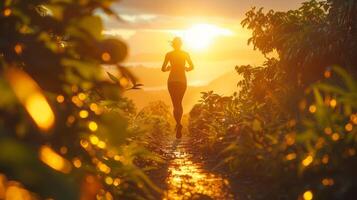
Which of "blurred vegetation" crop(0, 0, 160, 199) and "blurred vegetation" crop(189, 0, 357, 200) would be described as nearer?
"blurred vegetation" crop(0, 0, 160, 199)

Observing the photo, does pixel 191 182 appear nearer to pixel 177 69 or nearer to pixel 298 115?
pixel 298 115

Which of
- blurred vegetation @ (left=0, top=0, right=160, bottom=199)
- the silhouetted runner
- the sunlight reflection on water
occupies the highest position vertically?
the silhouetted runner

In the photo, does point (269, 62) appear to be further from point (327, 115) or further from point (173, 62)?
point (327, 115)

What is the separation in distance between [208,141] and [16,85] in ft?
28.8

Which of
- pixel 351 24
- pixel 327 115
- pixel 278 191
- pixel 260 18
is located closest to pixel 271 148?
pixel 278 191

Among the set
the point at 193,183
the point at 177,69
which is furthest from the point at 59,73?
the point at 177,69

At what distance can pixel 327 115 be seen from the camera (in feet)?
15.1

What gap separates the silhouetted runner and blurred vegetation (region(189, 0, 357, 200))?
1.08 metres

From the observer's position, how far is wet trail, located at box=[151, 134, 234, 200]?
583 cm

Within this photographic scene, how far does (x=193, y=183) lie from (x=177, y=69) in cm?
613

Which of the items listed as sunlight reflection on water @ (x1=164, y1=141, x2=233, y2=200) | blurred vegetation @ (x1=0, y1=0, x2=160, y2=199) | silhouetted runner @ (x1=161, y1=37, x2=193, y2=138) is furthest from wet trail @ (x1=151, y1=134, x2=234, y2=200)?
silhouetted runner @ (x1=161, y1=37, x2=193, y2=138)

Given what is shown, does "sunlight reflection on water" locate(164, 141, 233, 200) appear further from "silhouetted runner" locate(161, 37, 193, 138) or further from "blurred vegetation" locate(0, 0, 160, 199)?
"silhouetted runner" locate(161, 37, 193, 138)

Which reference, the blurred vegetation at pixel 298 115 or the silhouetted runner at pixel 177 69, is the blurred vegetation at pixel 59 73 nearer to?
the blurred vegetation at pixel 298 115

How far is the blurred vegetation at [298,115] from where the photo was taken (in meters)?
4.42
